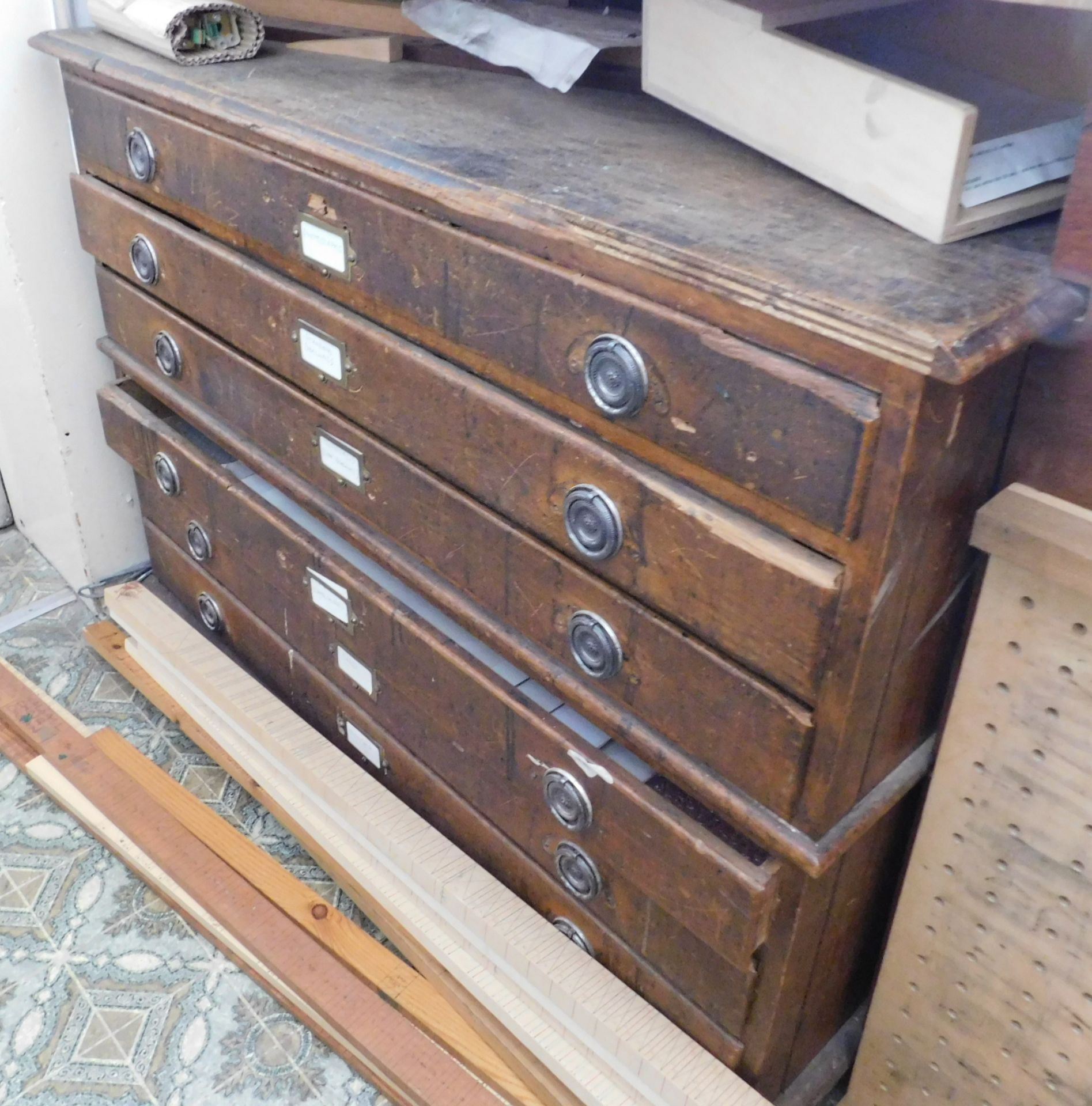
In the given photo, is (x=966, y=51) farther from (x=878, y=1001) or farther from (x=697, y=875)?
(x=878, y=1001)

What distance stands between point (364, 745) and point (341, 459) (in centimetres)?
43

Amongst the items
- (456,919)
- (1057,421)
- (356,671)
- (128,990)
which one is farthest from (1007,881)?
(128,990)

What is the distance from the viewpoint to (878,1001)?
1063 millimetres

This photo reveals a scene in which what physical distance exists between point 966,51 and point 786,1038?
944mm

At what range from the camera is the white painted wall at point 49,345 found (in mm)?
1473

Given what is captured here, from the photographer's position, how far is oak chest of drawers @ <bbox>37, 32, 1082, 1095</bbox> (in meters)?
0.72

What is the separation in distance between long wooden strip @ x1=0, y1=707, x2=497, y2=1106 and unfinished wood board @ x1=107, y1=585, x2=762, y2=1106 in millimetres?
85

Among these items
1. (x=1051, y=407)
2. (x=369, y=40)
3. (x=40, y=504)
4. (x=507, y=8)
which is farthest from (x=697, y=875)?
(x=40, y=504)

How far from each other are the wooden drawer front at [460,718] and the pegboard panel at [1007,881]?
0.59 feet

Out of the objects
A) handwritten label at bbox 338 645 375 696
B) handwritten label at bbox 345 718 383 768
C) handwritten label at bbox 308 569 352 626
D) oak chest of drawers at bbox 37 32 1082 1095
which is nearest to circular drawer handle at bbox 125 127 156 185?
oak chest of drawers at bbox 37 32 1082 1095

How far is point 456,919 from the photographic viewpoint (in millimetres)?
1210

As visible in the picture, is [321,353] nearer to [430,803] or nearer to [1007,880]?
[430,803]

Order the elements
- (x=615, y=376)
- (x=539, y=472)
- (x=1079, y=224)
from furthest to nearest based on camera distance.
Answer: (x=539, y=472), (x=615, y=376), (x=1079, y=224)

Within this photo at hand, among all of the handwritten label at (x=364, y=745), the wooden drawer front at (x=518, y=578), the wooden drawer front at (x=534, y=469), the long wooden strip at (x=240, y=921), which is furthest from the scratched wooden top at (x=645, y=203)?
the long wooden strip at (x=240, y=921)
